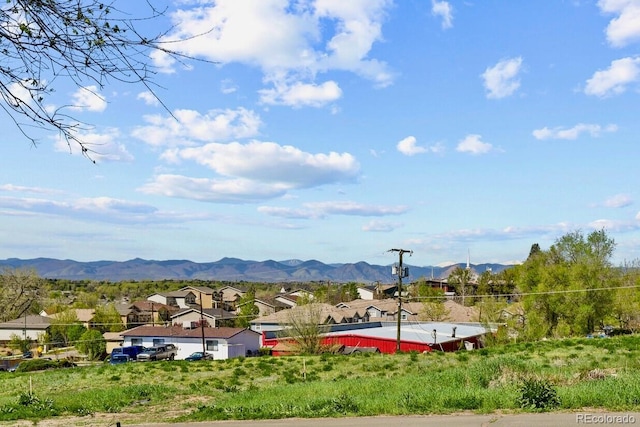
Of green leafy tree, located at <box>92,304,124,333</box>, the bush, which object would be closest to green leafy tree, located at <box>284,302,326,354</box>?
the bush

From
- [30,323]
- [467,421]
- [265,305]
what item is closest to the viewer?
[467,421]

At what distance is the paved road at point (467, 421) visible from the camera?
919 cm

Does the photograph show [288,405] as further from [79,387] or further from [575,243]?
[575,243]

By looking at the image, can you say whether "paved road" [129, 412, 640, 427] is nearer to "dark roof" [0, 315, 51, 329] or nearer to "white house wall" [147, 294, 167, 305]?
"dark roof" [0, 315, 51, 329]

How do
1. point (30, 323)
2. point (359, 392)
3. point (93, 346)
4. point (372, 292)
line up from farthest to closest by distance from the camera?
point (372, 292), point (30, 323), point (93, 346), point (359, 392)

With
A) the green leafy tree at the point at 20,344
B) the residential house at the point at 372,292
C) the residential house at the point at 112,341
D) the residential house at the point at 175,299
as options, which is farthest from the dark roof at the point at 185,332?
the residential house at the point at 372,292

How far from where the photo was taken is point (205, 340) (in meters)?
64.4

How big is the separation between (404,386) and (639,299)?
A: 4565 cm

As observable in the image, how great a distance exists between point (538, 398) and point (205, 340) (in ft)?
188

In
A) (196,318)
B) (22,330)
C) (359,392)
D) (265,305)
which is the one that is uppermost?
(359,392)

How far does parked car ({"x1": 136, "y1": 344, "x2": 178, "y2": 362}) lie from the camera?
53306 millimetres

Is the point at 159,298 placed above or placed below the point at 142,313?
above

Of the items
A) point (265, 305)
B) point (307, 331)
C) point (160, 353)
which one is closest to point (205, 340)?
point (160, 353)

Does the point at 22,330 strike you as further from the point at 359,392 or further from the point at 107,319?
the point at 359,392
